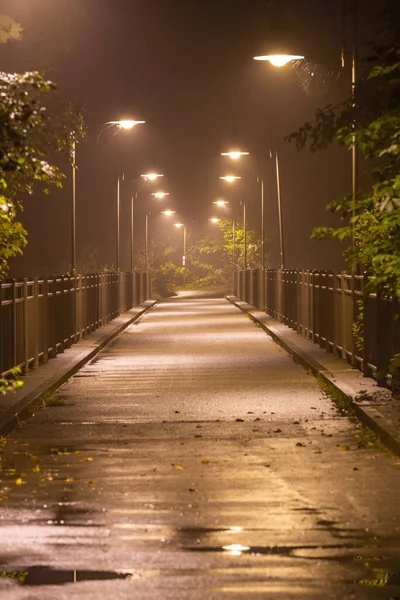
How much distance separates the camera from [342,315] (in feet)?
79.5

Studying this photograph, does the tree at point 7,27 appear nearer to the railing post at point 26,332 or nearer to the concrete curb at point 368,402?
the concrete curb at point 368,402

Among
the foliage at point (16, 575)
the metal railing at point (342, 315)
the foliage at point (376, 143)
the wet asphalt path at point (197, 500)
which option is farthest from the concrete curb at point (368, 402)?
the foliage at point (16, 575)

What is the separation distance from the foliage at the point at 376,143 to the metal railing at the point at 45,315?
5928mm

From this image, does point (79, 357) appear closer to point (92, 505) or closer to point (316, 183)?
point (92, 505)

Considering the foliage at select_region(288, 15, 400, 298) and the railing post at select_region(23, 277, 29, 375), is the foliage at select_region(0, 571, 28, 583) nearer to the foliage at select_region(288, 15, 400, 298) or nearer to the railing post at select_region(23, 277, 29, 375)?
the foliage at select_region(288, 15, 400, 298)

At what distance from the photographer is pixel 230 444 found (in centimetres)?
1367

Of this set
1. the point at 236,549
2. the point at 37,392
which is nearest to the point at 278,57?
the point at 37,392

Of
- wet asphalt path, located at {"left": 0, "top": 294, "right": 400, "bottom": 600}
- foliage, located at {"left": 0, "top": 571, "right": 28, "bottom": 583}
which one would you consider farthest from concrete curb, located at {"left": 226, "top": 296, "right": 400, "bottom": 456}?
foliage, located at {"left": 0, "top": 571, "right": 28, "bottom": 583}

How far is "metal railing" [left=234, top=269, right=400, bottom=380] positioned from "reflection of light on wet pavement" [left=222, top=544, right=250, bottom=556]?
6.51 metres

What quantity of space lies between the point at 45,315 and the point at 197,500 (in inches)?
575

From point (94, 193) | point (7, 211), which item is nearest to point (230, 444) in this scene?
point (7, 211)

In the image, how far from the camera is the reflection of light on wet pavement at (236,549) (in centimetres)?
813

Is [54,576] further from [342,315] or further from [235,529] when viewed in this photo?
[342,315]

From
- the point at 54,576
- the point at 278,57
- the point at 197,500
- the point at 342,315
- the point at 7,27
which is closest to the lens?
the point at 54,576
